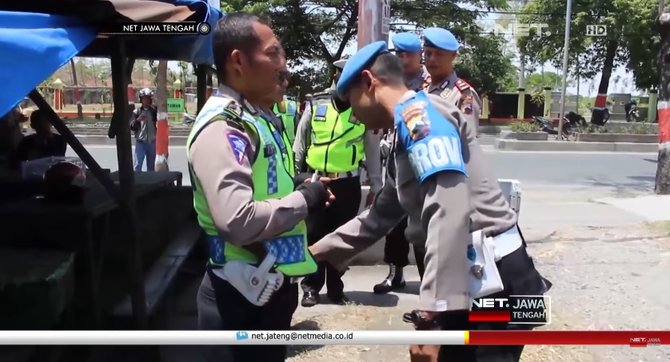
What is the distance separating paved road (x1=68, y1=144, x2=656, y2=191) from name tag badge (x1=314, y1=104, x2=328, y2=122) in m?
7.59

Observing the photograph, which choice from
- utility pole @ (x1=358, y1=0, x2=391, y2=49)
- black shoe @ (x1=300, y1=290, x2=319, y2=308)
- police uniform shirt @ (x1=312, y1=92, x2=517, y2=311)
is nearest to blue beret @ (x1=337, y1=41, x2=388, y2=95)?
police uniform shirt @ (x1=312, y1=92, x2=517, y2=311)

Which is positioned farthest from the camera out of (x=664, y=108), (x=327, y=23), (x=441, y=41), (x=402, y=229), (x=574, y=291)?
(x=327, y=23)

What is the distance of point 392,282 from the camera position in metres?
5.46

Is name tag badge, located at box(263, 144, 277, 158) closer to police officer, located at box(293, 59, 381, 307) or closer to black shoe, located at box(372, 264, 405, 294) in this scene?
police officer, located at box(293, 59, 381, 307)

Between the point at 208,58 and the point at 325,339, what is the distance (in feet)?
10.1

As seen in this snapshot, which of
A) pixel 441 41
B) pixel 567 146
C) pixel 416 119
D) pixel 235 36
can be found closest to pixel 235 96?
pixel 235 36

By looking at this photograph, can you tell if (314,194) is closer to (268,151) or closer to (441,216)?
(268,151)

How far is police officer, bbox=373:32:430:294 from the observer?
4.27 m

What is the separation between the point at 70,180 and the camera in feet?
12.9

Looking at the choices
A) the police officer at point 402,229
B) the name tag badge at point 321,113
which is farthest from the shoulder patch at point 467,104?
the name tag badge at point 321,113

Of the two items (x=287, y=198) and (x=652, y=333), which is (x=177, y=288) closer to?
(x=287, y=198)

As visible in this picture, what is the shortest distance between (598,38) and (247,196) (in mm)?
30973

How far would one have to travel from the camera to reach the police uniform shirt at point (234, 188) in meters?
2.13

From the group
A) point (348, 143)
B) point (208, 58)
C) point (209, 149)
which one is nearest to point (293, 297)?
point (209, 149)
